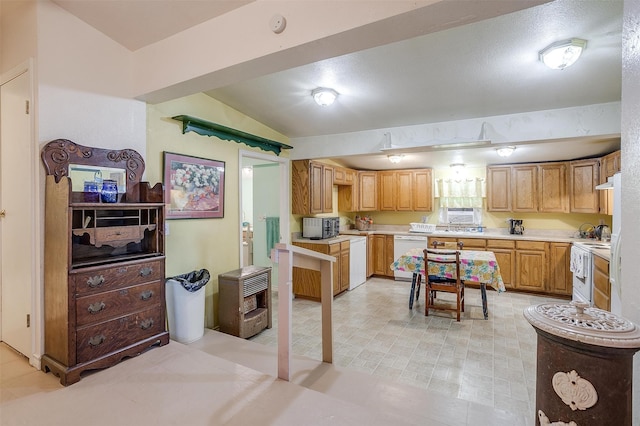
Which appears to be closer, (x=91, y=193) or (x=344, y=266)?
(x=91, y=193)

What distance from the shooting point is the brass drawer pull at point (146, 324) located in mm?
2365

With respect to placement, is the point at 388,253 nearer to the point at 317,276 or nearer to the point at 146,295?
the point at 317,276

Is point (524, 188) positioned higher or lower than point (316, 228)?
higher

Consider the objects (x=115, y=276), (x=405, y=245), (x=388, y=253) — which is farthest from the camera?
(x=388, y=253)

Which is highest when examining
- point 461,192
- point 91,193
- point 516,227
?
point 461,192

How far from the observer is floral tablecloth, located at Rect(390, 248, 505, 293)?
11.8 feet

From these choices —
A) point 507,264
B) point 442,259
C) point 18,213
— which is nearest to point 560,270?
point 507,264

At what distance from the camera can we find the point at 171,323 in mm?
2889

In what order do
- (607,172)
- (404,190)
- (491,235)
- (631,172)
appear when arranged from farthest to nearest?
1. (404,190)
2. (491,235)
3. (607,172)
4. (631,172)

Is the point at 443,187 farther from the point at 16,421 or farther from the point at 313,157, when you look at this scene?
the point at 16,421

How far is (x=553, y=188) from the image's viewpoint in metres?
5.08

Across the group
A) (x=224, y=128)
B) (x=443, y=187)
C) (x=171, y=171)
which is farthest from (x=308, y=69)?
(x=443, y=187)

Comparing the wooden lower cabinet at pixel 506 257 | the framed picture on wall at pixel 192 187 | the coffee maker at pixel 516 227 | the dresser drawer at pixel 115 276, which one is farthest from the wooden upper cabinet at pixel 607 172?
the dresser drawer at pixel 115 276

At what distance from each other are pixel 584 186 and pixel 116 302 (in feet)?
20.2
